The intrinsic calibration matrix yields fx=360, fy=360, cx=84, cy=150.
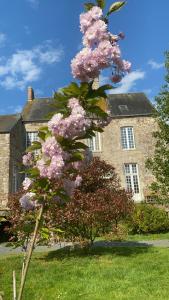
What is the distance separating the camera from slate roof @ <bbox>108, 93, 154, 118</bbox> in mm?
31328

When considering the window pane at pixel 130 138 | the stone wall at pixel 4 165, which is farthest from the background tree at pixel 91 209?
the window pane at pixel 130 138

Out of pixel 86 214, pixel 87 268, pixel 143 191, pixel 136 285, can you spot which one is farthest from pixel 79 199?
pixel 143 191

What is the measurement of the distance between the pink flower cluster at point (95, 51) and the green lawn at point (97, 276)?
433cm

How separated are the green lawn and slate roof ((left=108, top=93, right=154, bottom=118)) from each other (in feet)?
63.5

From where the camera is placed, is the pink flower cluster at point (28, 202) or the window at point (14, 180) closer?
the pink flower cluster at point (28, 202)

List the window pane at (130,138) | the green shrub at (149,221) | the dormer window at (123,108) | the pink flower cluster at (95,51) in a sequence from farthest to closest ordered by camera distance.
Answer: the dormer window at (123,108) < the window pane at (130,138) < the green shrub at (149,221) < the pink flower cluster at (95,51)

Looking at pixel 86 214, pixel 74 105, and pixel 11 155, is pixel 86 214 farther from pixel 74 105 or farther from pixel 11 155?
pixel 11 155

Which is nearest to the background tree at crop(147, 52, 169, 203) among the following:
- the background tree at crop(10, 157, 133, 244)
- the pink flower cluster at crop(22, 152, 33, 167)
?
the background tree at crop(10, 157, 133, 244)

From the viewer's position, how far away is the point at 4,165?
2636 centimetres

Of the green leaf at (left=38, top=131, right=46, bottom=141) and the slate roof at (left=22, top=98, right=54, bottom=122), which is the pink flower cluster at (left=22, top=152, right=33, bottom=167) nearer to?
the green leaf at (left=38, top=131, right=46, bottom=141)

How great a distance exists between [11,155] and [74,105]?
25.3m

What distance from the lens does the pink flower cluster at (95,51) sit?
7.31ft

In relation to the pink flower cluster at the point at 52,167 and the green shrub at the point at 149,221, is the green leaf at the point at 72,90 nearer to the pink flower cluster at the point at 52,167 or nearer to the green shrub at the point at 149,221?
the pink flower cluster at the point at 52,167

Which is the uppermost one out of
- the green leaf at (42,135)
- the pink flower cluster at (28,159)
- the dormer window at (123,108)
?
the dormer window at (123,108)
